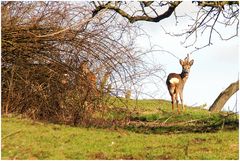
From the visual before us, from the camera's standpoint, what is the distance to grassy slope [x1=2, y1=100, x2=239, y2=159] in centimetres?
811

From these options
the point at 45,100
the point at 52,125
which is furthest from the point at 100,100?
the point at 52,125

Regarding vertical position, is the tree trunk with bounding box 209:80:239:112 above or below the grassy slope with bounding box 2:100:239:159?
above

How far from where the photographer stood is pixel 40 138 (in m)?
9.00

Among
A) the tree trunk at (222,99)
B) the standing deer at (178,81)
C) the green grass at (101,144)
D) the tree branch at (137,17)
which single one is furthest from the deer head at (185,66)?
the green grass at (101,144)

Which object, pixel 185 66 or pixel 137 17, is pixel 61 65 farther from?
pixel 185 66

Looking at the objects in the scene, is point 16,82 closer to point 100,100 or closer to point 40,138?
point 100,100

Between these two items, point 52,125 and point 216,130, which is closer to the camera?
point 52,125

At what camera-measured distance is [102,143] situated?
9.17 metres

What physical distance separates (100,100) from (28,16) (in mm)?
2432

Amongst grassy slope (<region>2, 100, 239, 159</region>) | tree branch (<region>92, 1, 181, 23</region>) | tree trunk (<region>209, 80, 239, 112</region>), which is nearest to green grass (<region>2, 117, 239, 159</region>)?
grassy slope (<region>2, 100, 239, 159</region>)

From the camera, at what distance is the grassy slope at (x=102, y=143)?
8109 millimetres

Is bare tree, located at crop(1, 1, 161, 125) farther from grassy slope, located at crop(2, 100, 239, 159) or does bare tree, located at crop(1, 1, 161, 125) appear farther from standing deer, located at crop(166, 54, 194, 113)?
standing deer, located at crop(166, 54, 194, 113)

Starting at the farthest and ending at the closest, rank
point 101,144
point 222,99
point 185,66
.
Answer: point 222,99 → point 185,66 → point 101,144

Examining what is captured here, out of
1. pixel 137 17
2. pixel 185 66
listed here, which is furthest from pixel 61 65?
pixel 185 66
